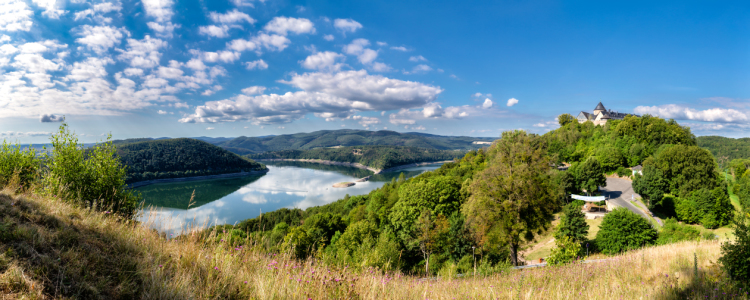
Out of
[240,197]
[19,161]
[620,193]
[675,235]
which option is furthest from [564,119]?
[19,161]

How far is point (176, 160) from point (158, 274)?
150 m

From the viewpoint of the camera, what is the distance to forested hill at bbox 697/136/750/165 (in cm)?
6719

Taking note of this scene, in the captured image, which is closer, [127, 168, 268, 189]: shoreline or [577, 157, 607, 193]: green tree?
[577, 157, 607, 193]: green tree

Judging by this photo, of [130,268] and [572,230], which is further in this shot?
[572,230]

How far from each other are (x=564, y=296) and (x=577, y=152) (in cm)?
5959

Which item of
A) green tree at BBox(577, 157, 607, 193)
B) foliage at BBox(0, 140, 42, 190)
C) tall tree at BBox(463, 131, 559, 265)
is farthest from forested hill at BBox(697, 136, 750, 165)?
foliage at BBox(0, 140, 42, 190)

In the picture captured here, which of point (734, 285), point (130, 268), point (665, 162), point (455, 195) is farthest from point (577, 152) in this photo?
point (130, 268)

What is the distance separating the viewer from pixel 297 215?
4597 cm

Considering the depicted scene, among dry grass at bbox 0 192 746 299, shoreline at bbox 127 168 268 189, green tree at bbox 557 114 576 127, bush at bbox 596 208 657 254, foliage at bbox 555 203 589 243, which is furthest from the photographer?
shoreline at bbox 127 168 268 189

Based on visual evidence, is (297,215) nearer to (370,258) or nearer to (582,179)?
(582,179)

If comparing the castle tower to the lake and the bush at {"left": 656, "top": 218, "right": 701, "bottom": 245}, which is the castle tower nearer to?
the lake

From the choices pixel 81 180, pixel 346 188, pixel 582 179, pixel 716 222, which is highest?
pixel 81 180

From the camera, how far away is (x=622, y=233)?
57.8 ft

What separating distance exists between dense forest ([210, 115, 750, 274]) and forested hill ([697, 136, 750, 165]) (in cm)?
3879
